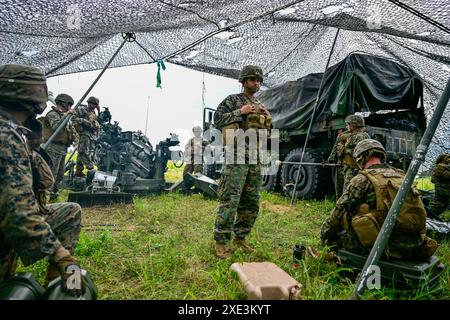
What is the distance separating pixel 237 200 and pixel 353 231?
1.13 m

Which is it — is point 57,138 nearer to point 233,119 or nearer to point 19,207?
point 233,119

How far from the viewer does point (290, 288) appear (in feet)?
5.26

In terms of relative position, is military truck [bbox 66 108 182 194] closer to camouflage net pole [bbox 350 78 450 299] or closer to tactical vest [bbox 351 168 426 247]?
tactical vest [bbox 351 168 426 247]

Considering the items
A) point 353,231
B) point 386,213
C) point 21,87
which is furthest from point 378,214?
point 21,87

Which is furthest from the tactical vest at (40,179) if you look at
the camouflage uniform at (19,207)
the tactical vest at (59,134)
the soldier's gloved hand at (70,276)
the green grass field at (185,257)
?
the tactical vest at (59,134)

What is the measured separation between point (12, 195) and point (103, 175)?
4.56 meters

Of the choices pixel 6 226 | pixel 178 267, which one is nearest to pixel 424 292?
pixel 178 267

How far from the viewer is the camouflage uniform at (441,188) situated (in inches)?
185

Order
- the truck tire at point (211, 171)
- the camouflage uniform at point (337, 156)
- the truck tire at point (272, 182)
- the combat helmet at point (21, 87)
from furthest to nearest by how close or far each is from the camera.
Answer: the truck tire at point (211, 171), the truck tire at point (272, 182), the camouflage uniform at point (337, 156), the combat helmet at point (21, 87)

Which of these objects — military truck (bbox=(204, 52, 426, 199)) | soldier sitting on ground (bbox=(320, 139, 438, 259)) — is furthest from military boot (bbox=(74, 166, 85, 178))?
soldier sitting on ground (bbox=(320, 139, 438, 259))

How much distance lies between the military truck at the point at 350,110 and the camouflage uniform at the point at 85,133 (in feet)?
15.1

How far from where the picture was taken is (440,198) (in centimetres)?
476

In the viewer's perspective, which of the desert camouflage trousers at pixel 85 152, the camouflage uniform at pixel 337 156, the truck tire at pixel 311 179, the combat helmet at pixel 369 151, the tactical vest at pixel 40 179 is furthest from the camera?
the desert camouflage trousers at pixel 85 152

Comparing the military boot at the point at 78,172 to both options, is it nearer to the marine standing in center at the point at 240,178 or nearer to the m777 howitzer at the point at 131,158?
the m777 howitzer at the point at 131,158
